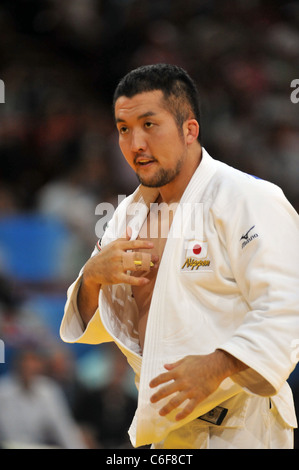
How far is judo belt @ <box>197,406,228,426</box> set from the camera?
163 centimetres

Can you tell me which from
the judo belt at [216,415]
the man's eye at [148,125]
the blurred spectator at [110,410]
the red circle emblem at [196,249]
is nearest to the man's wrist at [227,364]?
the judo belt at [216,415]

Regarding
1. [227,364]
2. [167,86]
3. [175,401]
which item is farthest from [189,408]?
[167,86]

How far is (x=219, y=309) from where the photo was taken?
1.64m

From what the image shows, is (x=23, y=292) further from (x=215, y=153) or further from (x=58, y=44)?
(x=58, y=44)

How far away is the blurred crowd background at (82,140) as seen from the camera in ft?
10.9

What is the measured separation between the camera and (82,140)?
389 centimetres

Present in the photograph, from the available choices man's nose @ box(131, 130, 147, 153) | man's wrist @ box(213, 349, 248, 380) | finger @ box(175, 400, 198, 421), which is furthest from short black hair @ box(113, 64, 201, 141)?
finger @ box(175, 400, 198, 421)

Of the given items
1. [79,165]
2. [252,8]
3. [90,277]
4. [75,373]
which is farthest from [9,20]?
[90,277]

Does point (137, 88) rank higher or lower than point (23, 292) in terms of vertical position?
higher

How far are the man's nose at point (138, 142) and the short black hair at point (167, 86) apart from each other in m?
0.13

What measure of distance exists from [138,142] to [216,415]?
86 cm

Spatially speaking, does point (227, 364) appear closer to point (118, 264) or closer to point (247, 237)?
point (247, 237)

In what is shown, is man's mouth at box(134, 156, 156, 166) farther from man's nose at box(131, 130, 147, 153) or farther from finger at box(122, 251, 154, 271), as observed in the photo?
finger at box(122, 251, 154, 271)

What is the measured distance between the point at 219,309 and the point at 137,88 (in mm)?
766
